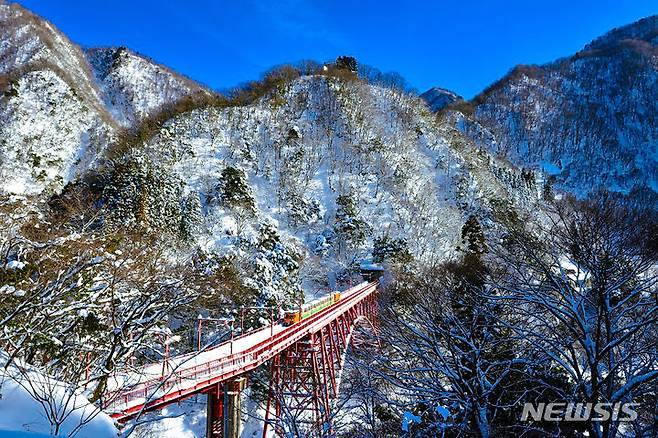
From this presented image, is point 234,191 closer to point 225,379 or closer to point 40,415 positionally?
point 225,379

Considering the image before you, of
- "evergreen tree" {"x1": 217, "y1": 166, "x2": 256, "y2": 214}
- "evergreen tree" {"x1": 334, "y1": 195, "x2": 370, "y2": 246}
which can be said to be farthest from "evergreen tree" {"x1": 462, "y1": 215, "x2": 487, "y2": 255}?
"evergreen tree" {"x1": 217, "y1": 166, "x2": 256, "y2": 214}

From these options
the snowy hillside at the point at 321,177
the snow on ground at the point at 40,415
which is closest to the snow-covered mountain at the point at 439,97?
the snowy hillside at the point at 321,177

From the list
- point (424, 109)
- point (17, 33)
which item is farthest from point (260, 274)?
point (17, 33)

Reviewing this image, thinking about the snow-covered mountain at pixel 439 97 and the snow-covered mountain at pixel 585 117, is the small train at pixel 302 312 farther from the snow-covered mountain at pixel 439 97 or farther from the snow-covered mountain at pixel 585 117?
the snow-covered mountain at pixel 439 97

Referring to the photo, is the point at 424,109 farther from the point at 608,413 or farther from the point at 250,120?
the point at 608,413

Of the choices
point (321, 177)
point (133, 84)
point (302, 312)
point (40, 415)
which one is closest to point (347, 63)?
point (321, 177)

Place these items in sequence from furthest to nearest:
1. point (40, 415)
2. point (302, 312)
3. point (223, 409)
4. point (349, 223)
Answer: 1. point (349, 223)
2. point (302, 312)
3. point (223, 409)
4. point (40, 415)
